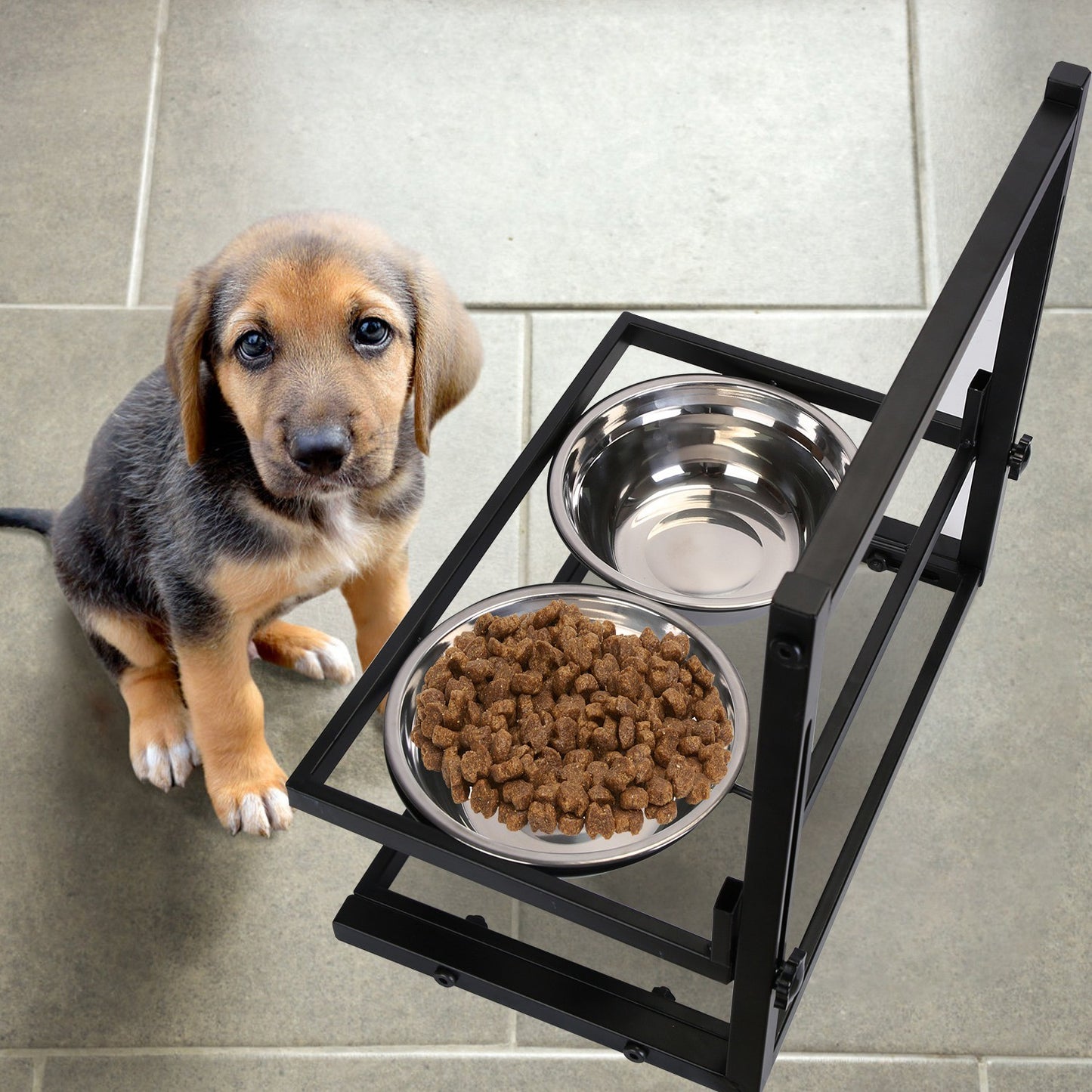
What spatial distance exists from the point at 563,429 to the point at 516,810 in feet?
1.80

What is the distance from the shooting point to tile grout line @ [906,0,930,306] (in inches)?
118

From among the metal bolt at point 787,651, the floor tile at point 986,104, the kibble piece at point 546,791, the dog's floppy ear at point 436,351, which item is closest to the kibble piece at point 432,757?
the kibble piece at point 546,791

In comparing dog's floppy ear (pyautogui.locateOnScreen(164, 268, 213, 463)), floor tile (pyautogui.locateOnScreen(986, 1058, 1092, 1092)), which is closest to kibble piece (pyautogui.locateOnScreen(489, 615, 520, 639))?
dog's floppy ear (pyautogui.locateOnScreen(164, 268, 213, 463))

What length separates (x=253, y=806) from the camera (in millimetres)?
2229

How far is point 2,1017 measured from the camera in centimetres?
209

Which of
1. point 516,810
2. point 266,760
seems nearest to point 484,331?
point 266,760

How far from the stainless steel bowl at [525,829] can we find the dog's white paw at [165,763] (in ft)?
2.65

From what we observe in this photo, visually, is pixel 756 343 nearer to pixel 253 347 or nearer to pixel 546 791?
pixel 253 347

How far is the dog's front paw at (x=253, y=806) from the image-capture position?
2.23 m

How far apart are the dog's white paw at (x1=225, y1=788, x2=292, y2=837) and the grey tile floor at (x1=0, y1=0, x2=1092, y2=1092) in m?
0.03

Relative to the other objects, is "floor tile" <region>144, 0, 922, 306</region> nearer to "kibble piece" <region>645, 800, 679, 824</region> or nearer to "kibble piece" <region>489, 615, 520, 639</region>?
"kibble piece" <region>489, 615, 520, 639</region>

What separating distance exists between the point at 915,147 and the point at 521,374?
3.83ft

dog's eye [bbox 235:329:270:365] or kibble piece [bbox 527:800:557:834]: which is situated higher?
dog's eye [bbox 235:329:270:365]

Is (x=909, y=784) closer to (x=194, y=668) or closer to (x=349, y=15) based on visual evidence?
(x=194, y=668)
